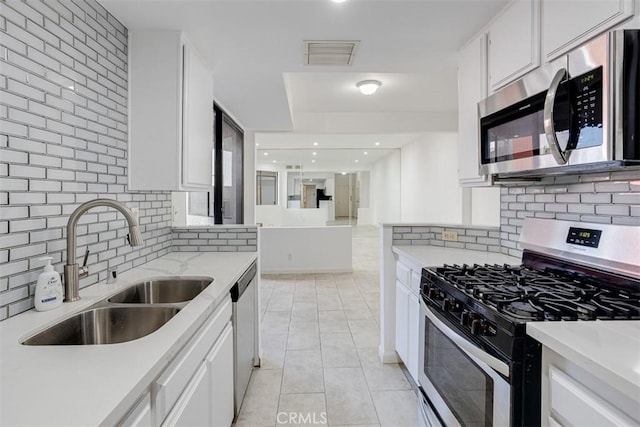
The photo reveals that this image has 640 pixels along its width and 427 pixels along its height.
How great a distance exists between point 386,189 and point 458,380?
765 centimetres

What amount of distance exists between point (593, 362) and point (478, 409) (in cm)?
59

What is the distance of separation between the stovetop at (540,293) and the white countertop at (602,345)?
0.17 ft

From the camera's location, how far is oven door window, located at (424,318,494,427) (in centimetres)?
118

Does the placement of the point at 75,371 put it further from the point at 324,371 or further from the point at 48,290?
the point at 324,371

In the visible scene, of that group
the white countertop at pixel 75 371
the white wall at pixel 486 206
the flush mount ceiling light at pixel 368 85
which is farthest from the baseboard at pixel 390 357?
the flush mount ceiling light at pixel 368 85

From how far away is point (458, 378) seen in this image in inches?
54.4

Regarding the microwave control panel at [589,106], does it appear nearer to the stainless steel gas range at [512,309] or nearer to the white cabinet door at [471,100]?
the stainless steel gas range at [512,309]

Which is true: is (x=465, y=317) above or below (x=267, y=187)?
below

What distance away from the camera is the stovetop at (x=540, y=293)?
1058 millimetres

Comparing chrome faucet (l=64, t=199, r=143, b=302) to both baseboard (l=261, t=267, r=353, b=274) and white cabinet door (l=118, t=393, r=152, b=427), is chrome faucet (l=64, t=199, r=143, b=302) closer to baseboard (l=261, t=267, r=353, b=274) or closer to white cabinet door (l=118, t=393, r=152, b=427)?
white cabinet door (l=118, t=393, r=152, b=427)

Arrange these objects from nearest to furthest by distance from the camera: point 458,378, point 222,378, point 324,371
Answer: point 458,378
point 222,378
point 324,371

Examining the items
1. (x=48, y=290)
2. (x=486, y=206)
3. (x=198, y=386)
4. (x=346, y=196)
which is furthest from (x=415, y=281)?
(x=346, y=196)

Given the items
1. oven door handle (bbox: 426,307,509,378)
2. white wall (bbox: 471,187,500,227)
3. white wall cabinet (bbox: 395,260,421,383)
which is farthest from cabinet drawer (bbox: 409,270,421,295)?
white wall (bbox: 471,187,500,227)

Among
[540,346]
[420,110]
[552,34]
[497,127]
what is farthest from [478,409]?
[420,110]
